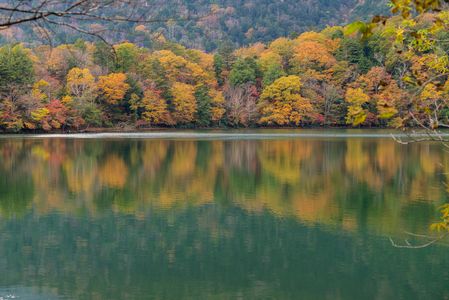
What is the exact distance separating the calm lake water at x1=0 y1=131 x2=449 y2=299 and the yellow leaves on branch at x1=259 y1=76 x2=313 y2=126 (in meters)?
34.5

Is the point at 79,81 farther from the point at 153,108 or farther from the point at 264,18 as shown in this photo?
the point at 264,18

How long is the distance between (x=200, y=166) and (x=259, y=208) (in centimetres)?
891

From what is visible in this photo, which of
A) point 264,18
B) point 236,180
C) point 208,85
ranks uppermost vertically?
point 264,18

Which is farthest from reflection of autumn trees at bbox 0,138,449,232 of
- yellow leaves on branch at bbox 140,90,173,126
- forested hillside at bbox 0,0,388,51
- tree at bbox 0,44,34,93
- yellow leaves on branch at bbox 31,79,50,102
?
forested hillside at bbox 0,0,388,51

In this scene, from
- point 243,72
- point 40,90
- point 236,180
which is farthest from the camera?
point 243,72

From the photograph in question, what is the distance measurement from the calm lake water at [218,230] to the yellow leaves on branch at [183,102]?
105ft

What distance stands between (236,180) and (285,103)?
1570 inches

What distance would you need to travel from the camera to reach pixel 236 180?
20172 millimetres

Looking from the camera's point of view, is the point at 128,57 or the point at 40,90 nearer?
the point at 40,90

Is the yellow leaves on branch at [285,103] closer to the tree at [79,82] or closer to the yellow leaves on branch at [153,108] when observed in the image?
the yellow leaves on branch at [153,108]

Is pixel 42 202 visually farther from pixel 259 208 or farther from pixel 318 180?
pixel 318 180

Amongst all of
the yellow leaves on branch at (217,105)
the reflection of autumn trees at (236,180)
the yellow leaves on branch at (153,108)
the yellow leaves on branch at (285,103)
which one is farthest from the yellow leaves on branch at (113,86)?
the reflection of autumn trees at (236,180)

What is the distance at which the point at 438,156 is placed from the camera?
89.7 ft

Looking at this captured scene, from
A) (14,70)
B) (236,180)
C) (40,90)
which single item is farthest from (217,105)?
(236,180)
